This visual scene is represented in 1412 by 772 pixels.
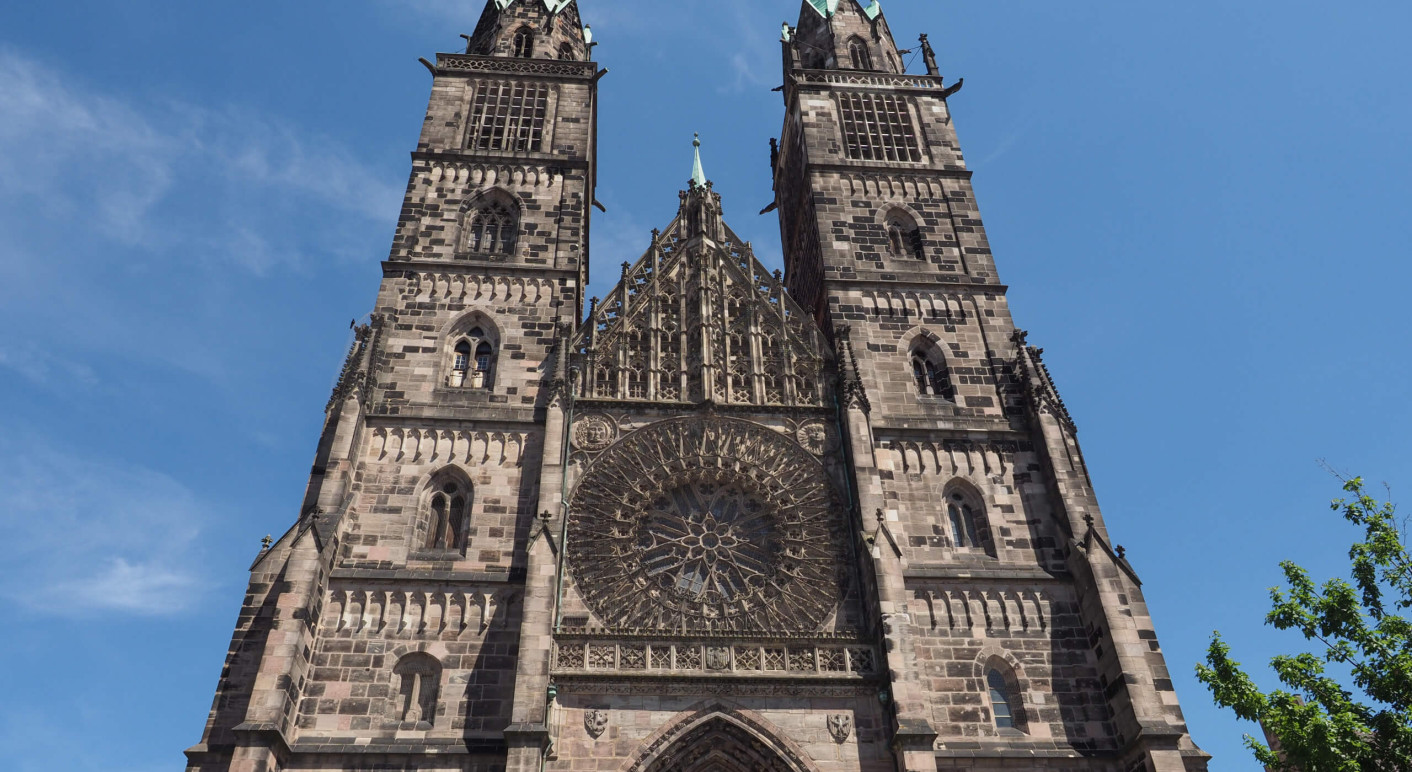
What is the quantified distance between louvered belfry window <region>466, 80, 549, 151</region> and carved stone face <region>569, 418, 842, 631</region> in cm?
1139

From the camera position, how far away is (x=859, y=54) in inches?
1299

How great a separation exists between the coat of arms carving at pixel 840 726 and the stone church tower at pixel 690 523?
1.6 inches

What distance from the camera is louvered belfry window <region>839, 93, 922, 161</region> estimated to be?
94.7 feet

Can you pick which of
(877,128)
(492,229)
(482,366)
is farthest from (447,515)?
(877,128)

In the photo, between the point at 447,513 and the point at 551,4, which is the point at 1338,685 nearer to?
the point at 447,513

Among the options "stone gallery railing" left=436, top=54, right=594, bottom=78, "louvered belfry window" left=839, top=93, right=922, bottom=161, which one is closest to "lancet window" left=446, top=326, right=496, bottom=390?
"stone gallery railing" left=436, top=54, right=594, bottom=78

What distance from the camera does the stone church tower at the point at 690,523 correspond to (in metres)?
17.3

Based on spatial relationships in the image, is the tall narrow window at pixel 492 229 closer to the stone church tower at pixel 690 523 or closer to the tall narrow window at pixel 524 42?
the stone church tower at pixel 690 523

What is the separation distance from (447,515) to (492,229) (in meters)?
9.11

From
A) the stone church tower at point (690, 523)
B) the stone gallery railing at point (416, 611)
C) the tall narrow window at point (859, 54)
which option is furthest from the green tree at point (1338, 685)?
the tall narrow window at point (859, 54)

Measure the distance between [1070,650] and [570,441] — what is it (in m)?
10.9

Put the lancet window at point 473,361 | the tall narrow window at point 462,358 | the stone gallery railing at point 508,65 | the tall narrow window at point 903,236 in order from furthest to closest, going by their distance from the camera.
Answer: the stone gallery railing at point 508,65
the tall narrow window at point 903,236
the tall narrow window at point 462,358
the lancet window at point 473,361

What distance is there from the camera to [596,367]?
22531mm

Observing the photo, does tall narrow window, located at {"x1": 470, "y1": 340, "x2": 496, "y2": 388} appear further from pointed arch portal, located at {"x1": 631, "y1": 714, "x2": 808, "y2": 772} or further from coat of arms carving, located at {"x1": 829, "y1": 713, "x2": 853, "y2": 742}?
coat of arms carving, located at {"x1": 829, "y1": 713, "x2": 853, "y2": 742}
